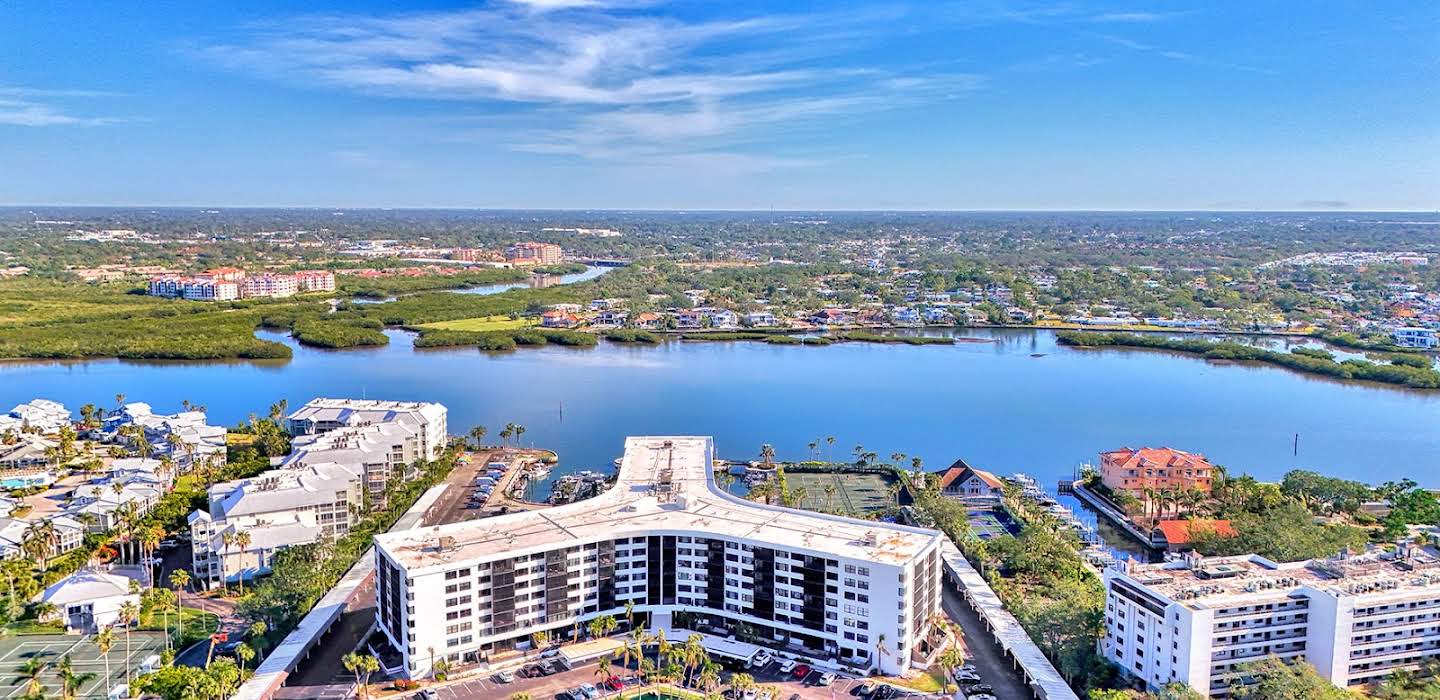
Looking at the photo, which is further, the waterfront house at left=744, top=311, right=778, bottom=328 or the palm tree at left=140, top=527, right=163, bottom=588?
the waterfront house at left=744, top=311, right=778, bottom=328

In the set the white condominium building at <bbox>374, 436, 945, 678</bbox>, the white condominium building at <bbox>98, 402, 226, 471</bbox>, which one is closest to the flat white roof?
the white condominium building at <bbox>374, 436, 945, 678</bbox>

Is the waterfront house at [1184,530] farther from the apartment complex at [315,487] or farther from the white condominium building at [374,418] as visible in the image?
the white condominium building at [374,418]

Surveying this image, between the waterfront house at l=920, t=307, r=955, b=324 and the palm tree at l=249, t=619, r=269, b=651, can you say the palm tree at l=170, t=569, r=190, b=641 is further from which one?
the waterfront house at l=920, t=307, r=955, b=324

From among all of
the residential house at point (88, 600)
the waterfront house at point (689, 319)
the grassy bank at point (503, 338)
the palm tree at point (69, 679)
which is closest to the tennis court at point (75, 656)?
the palm tree at point (69, 679)

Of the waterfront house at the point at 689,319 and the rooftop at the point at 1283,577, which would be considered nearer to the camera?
the rooftop at the point at 1283,577

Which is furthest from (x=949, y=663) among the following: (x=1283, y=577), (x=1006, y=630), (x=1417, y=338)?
(x=1417, y=338)

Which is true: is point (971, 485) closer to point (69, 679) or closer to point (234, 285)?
point (69, 679)

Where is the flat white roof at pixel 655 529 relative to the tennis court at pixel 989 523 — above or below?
above
